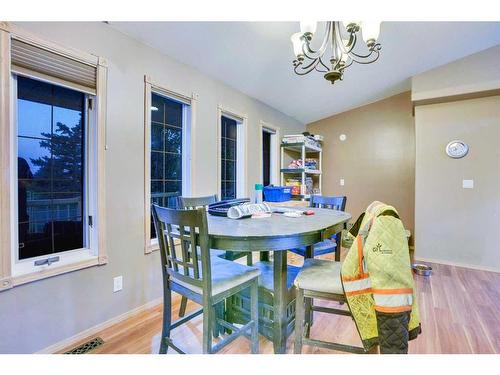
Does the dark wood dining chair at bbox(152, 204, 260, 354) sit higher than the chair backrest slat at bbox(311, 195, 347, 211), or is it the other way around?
the chair backrest slat at bbox(311, 195, 347, 211)

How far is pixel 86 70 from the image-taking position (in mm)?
1827

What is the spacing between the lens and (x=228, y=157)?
11.3 feet

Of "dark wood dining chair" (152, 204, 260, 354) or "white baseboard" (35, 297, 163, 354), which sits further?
"white baseboard" (35, 297, 163, 354)

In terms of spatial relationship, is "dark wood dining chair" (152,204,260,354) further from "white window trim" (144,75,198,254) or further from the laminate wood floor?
"white window trim" (144,75,198,254)

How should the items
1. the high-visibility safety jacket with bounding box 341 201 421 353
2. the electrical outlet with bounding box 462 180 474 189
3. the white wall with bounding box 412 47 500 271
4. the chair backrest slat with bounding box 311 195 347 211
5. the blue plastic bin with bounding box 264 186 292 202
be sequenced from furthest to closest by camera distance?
the blue plastic bin with bounding box 264 186 292 202 < the electrical outlet with bounding box 462 180 474 189 < the white wall with bounding box 412 47 500 271 < the chair backrest slat with bounding box 311 195 347 211 < the high-visibility safety jacket with bounding box 341 201 421 353

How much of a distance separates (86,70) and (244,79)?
179cm

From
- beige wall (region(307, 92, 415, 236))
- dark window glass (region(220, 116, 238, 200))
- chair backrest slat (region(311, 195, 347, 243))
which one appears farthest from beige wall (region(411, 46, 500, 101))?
dark window glass (region(220, 116, 238, 200))

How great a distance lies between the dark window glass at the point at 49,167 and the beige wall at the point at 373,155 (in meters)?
4.45

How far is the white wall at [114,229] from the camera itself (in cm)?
158

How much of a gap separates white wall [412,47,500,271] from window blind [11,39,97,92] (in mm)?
3942

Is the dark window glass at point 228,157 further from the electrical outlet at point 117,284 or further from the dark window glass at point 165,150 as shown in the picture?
the electrical outlet at point 117,284

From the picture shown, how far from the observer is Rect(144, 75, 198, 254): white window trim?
7.37ft
